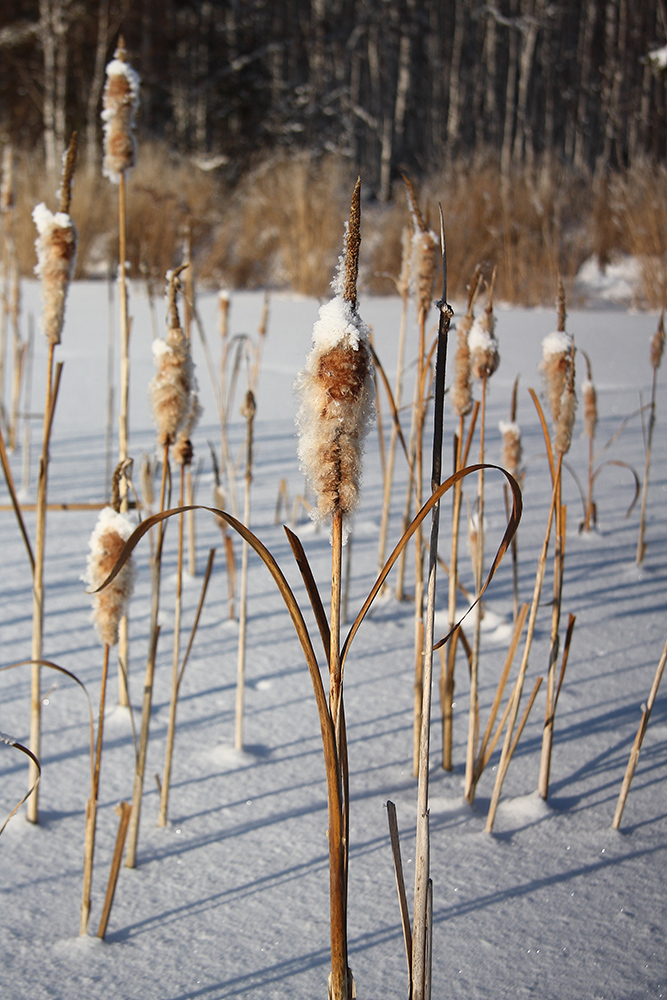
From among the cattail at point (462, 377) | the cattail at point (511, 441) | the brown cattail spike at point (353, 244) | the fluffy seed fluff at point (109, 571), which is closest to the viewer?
the brown cattail spike at point (353, 244)

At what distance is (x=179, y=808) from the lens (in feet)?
2.43

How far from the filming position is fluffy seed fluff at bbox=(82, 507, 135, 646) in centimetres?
53

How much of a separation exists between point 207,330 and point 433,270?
2.89 meters

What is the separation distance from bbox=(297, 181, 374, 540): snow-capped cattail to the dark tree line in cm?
955

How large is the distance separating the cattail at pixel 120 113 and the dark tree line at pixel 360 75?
894cm

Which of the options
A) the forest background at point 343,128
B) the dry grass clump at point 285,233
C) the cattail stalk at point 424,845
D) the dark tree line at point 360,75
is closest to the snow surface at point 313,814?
the cattail stalk at point 424,845

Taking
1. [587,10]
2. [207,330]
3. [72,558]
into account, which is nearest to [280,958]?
[72,558]

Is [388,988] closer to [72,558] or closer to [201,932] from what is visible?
[201,932]

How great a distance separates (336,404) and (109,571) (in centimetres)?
27

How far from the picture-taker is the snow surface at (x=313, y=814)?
0.55 meters

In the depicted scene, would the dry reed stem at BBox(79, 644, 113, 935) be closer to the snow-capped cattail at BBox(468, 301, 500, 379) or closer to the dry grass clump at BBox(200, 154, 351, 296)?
the snow-capped cattail at BBox(468, 301, 500, 379)

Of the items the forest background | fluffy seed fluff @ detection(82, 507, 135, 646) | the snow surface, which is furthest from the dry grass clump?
fluffy seed fluff @ detection(82, 507, 135, 646)

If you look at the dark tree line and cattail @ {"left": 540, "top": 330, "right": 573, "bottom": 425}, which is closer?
cattail @ {"left": 540, "top": 330, "right": 573, "bottom": 425}

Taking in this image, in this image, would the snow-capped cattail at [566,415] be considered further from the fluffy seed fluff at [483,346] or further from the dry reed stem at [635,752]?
the dry reed stem at [635,752]
